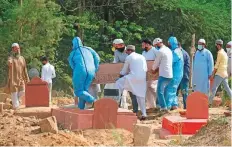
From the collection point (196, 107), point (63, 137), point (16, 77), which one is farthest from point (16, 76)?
point (63, 137)

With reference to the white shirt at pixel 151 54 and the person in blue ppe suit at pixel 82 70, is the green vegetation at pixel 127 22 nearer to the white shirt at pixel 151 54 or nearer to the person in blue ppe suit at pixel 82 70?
the white shirt at pixel 151 54

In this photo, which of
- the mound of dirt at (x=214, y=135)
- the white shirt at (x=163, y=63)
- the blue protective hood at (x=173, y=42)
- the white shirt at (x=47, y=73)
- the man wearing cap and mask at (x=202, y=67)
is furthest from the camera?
the white shirt at (x=47, y=73)

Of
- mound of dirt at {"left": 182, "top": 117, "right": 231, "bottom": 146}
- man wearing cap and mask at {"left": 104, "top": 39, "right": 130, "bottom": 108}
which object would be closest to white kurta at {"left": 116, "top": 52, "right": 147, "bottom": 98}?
man wearing cap and mask at {"left": 104, "top": 39, "right": 130, "bottom": 108}

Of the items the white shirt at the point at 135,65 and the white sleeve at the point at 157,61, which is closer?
the white shirt at the point at 135,65

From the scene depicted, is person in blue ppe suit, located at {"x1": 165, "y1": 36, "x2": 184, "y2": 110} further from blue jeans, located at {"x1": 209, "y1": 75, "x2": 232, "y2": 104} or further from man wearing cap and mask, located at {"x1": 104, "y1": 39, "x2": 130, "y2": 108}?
man wearing cap and mask, located at {"x1": 104, "y1": 39, "x2": 130, "y2": 108}

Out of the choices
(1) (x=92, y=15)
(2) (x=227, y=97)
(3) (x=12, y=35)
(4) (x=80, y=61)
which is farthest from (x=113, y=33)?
(4) (x=80, y=61)

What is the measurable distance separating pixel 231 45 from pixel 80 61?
369 cm

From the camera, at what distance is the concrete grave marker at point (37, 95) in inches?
611

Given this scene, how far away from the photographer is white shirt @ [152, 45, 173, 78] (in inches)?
577

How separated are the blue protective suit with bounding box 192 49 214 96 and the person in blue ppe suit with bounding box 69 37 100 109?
2963 millimetres

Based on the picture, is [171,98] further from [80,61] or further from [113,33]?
[113,33]

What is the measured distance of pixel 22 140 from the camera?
32.0 ft

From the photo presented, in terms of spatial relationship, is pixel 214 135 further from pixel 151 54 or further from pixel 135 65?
pixel 151 54

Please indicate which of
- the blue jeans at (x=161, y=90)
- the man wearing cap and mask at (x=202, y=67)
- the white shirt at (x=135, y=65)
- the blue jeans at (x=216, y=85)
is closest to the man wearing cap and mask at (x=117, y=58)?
the blue jeans at (x=161, y=90)
